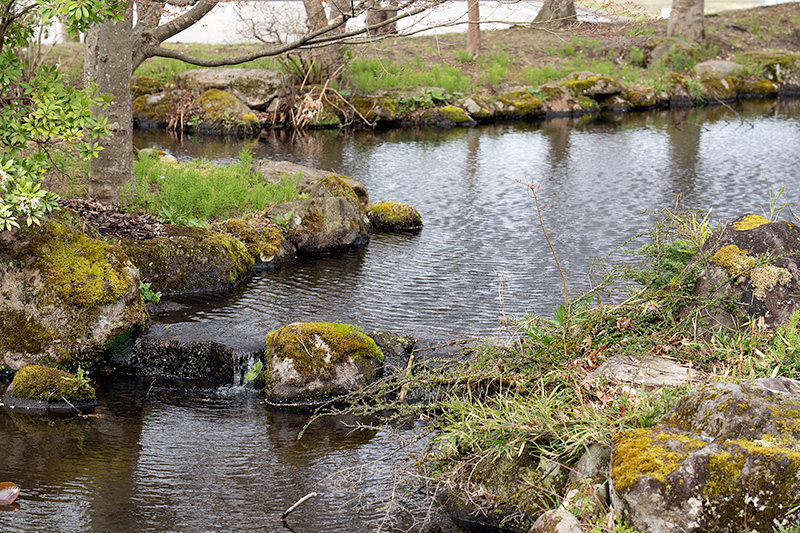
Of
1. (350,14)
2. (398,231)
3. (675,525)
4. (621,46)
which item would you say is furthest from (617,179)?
(621,46)

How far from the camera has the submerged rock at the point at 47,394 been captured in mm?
6988

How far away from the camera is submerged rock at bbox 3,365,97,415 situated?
22.9ft

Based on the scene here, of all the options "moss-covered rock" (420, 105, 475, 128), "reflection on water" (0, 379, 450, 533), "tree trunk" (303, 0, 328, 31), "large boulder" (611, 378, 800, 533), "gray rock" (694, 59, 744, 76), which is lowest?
"reflection on water" (0, 379, 450, 533)

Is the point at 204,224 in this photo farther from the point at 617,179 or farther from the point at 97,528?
the point at 617,179

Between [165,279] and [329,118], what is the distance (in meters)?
16.1

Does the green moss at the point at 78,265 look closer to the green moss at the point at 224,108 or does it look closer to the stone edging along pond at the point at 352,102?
the stone edging along pond at the point at 352,102

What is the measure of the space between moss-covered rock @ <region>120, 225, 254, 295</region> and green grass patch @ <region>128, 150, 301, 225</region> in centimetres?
67

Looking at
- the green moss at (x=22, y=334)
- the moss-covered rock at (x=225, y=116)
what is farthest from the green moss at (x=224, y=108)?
the green moss at (x=22, y=334)

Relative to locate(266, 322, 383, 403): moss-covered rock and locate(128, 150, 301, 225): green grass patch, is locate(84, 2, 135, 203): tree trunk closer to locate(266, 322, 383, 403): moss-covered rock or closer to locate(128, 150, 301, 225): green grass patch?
locate(128, 150, 301, 225): green grass patch

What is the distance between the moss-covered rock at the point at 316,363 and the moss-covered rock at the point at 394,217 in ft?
19.7

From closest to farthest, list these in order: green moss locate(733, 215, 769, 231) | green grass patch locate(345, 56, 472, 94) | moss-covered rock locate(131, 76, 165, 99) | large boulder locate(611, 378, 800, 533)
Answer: large boulder locate(611, 378, 800, 533)
green moss locate(733, 215, 769, 231)
moss-covered rock locate(131, 76, 165, 99)
green grass patch locate(345, 56, 472, 94)

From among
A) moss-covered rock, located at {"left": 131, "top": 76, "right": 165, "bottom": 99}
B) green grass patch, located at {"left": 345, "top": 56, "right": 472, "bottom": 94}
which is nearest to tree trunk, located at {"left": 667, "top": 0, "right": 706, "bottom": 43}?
green grass patch, located at {"left": 345, "top": 56, "right": 472, "bottom": 94}

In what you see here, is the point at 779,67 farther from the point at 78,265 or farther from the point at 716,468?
the point at 716,468

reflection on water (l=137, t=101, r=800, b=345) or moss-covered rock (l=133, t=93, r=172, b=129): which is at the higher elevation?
moss-covered rock (l=133, t=93, r=172, b=129)
